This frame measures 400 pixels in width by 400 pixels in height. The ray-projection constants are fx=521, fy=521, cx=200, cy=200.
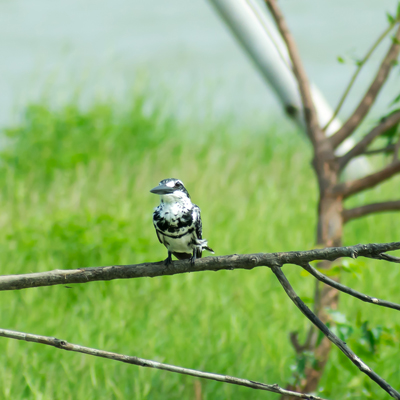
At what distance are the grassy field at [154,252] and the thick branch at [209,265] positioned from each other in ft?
2.65

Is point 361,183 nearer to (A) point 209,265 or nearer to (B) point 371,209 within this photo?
(B) point 371,209

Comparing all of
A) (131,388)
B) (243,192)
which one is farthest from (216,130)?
(131,388)

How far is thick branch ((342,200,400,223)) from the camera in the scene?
298cm

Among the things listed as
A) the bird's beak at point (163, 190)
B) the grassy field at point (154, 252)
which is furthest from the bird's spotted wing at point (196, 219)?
the grassy field at point (154, 252)

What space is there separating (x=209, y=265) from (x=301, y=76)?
188 cm

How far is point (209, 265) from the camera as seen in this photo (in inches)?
72.4

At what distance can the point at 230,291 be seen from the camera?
178 inches

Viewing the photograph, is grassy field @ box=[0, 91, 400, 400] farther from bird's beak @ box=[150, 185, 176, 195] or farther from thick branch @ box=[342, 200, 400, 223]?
bird's beak @ box=[150, 185, 176, 195]

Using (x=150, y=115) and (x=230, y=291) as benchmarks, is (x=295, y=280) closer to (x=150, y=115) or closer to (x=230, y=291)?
(x=230, y=291)

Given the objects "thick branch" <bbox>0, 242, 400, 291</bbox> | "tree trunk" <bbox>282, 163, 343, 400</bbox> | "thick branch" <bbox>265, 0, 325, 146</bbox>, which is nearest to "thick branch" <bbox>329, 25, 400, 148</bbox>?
"thick branch" <bbox>265, 0, 325, 146</bbox>

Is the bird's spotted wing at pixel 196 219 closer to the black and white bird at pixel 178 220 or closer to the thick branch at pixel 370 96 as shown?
the black and white bird at pixel 178 220

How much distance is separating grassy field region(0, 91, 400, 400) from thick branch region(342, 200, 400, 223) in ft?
1.33

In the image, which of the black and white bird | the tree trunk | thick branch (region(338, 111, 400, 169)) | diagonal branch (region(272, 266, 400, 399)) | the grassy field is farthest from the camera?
the grassy field

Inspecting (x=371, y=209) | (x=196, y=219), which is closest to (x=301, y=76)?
(x=371, y=209)
